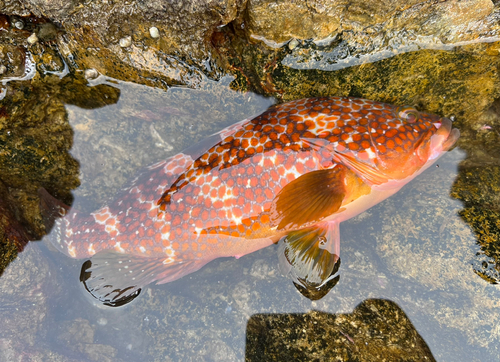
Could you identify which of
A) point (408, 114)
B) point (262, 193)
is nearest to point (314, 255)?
point (262, 193)

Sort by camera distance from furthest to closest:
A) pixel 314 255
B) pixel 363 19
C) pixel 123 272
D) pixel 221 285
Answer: pixel 221 285
pixel 123 272
pixel 314 255
pixel 363 19

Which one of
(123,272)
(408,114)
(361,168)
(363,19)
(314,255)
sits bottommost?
(123,272)

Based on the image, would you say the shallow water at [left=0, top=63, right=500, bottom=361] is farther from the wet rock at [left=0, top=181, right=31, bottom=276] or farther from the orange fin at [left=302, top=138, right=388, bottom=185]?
the orange fin at [left=302, top=138, right=388, bottom=185]

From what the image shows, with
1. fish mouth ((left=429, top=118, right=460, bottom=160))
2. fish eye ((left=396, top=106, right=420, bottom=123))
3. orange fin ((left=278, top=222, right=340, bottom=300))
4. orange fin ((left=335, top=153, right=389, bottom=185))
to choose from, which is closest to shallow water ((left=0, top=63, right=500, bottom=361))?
orange fin ((left=278, top=222, right=340, bottom=300))

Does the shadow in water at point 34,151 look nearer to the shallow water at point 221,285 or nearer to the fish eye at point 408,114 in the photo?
the shallow water at point 221,285

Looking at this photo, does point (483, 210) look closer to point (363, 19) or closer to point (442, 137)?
point (442, 137)

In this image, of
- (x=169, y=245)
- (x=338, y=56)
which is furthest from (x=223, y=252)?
(x=338, y=56)
